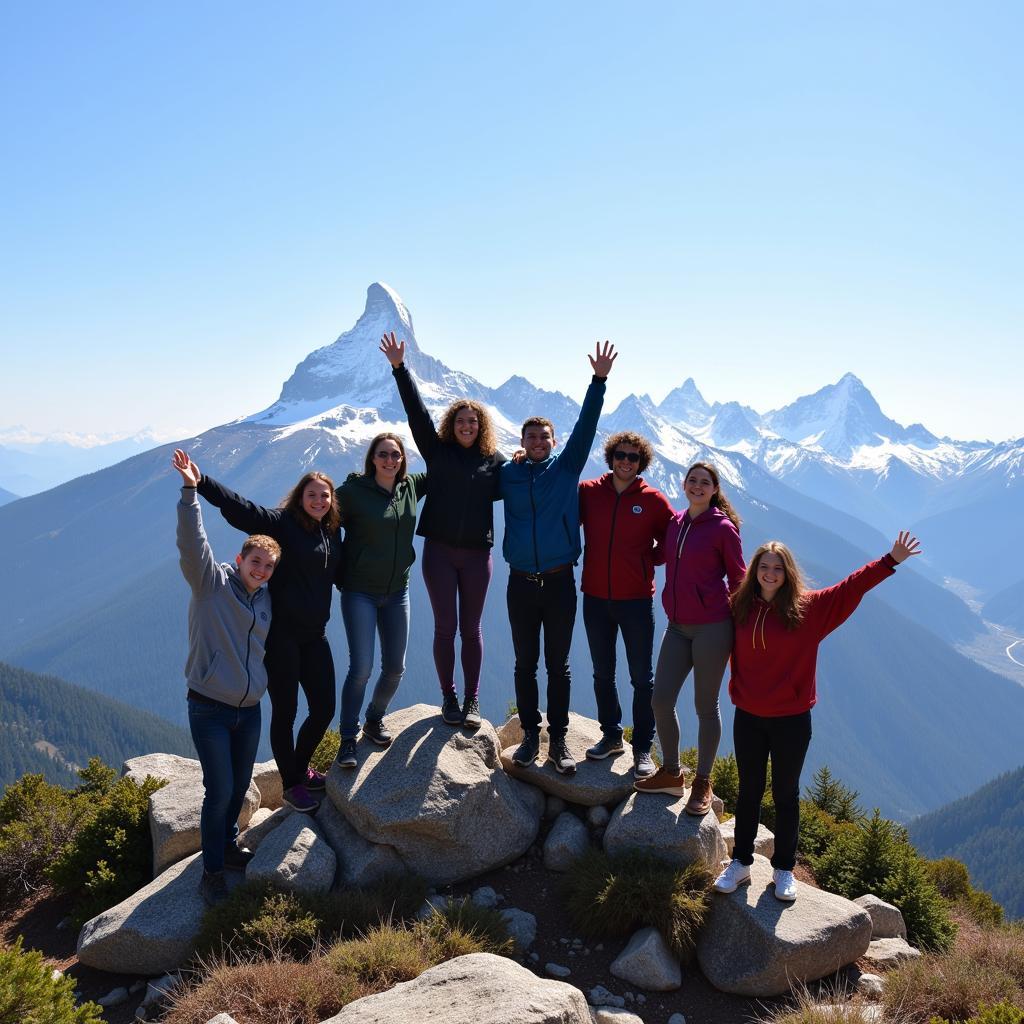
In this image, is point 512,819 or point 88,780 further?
point 88,780

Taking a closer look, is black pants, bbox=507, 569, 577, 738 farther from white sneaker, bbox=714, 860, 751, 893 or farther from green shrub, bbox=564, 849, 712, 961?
white sneaker, bbox=714, 860, 751, 893

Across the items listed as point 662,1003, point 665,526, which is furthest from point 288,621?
point 662,1003

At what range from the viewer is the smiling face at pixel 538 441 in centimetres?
951

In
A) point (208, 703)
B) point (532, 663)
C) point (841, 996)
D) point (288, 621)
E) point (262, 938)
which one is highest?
point (288, 621)

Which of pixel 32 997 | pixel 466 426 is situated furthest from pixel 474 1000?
pixel 466 426

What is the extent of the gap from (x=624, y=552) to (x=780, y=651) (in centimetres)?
232

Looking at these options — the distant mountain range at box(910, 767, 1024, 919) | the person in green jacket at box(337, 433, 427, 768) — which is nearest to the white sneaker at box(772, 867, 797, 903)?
the person in green jacket at box(337, 433, 427, 768)

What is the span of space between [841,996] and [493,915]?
4116mm

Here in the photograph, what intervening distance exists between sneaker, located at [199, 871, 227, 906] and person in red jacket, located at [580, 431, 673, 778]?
580 centimetres

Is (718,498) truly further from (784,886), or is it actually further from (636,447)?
(784,886)

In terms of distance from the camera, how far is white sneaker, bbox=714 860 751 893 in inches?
345

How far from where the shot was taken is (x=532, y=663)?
1020 cm

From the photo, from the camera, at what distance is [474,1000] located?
20.5 feet

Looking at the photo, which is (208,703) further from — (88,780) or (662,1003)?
(88,780)
